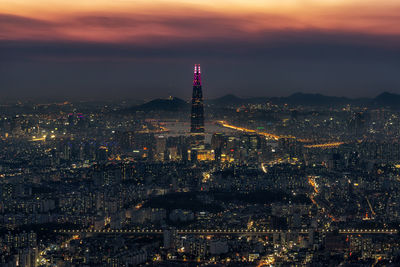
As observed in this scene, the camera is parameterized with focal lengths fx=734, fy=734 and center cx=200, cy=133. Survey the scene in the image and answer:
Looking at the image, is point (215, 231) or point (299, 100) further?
point (299, 100)

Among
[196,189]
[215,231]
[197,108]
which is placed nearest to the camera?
[215,231]

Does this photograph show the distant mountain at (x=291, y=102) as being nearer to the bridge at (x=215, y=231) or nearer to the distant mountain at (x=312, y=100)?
the distant mountain at (x=312, y=100)

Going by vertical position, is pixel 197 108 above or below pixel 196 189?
above

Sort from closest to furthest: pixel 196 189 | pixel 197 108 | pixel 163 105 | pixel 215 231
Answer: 1. pixel 215 231
2. pixel 196 189
3. pixel 197 108
4. pixel 163 105

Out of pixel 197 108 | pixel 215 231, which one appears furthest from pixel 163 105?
pixel 215 231

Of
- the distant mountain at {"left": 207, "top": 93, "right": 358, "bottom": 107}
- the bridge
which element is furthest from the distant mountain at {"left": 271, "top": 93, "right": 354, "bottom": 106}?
the bridge

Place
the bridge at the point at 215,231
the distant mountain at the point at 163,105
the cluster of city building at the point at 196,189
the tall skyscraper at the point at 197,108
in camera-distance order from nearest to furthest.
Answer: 1. the cluster of city building at the point at 196,189
2. the bridge at the point at 215,231
3. the tall skyscraper at the point at 197,108
4. the distant mountain at the point at 163,105

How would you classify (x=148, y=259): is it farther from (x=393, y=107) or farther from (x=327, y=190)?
(x=393, y=107)

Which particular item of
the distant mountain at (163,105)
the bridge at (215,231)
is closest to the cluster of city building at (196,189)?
the bridge at (215,231)

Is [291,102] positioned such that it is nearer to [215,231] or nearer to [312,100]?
[312,100]

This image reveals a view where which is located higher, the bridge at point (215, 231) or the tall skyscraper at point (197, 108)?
the tall skyscraper at point (197, 108)

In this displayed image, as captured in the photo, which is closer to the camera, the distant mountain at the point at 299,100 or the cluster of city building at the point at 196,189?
the cluster of city building at the point at 196,189

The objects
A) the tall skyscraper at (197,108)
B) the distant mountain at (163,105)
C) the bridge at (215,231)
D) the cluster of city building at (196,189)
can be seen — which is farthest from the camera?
the distant mountain at (163,105)

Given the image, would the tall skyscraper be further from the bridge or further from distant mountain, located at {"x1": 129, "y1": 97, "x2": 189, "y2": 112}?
the bridge
